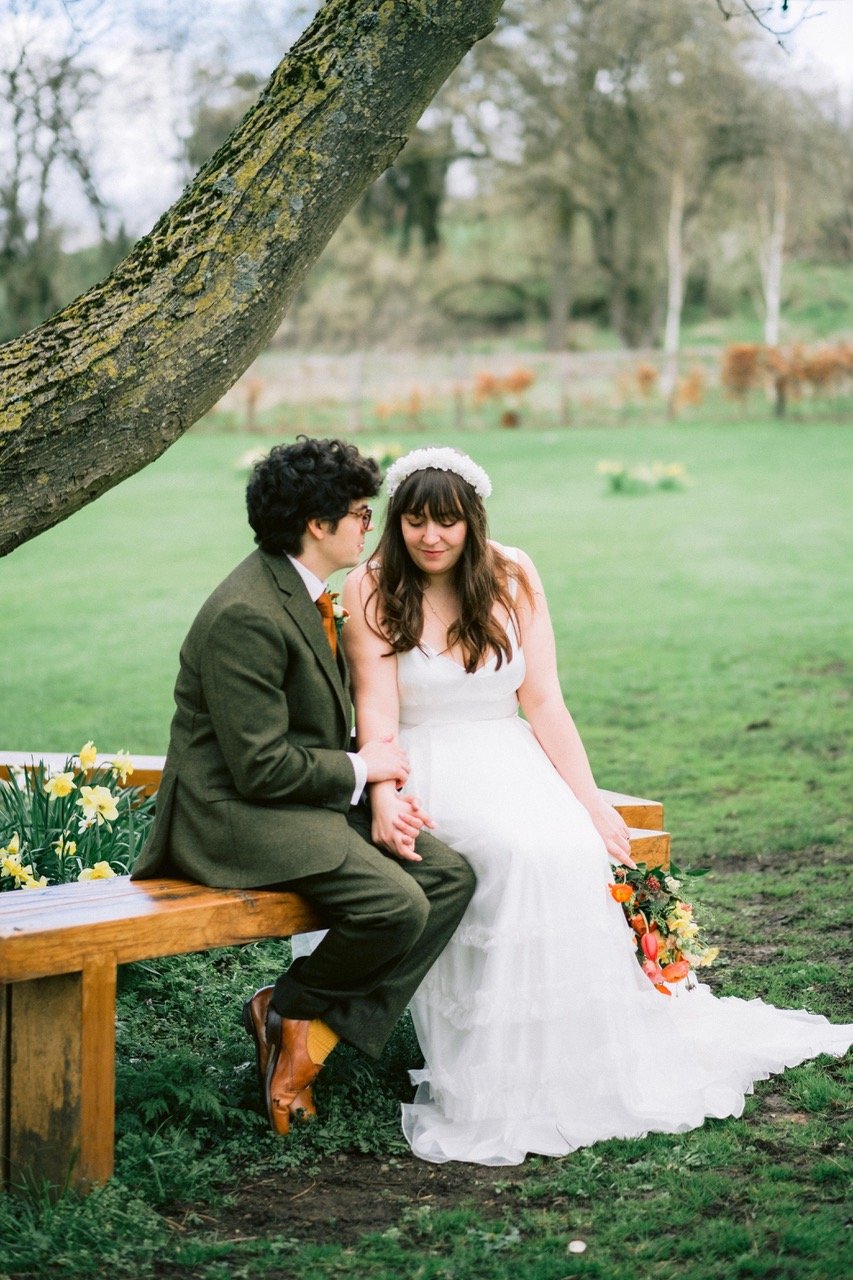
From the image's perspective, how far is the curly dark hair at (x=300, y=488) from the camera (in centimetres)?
369

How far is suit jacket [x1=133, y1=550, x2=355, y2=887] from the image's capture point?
11.5 ft

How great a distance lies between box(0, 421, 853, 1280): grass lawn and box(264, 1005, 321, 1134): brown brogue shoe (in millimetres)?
63

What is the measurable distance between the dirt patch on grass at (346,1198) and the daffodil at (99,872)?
1.15 metres

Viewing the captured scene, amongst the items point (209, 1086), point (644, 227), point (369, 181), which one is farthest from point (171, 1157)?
point (644, 227)

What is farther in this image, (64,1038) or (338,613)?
(338,613)

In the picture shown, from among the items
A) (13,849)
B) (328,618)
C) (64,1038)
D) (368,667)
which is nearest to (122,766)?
(13,849)

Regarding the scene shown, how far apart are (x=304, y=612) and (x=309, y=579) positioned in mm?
118

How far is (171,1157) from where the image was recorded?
3463 mm

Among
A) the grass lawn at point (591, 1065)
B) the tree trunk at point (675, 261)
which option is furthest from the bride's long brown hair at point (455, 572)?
the tree trunk at point (675, 261)

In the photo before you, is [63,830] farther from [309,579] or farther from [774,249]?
[774,249]

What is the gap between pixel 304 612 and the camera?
367 cm

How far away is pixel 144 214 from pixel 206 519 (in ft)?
15.2

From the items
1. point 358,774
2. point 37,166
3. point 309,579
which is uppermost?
point 37,166

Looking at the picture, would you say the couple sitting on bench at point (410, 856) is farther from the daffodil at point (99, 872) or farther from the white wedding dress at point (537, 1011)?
the daffodil at point (99, 872)
